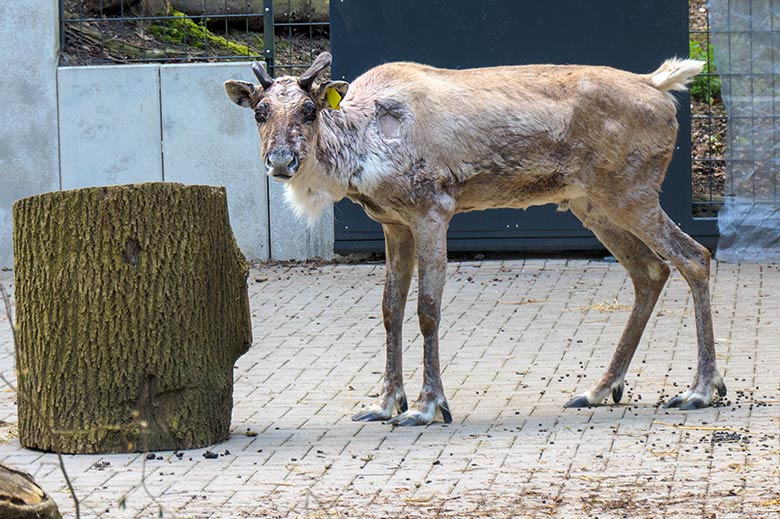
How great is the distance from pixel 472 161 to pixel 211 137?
235 inches

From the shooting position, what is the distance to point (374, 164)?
24.2ft

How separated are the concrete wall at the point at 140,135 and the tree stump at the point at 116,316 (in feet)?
20.5

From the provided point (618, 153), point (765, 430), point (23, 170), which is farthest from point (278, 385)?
point (23, 170)

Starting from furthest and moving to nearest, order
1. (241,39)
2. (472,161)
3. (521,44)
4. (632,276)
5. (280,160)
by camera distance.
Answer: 1. (241,39)
2. (521,44)
3. (632,276)
4. (472,161)
5. (280,160)

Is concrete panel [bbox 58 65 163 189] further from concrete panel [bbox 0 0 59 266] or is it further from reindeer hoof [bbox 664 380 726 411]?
reindeer hoof [bbox 664 380 726 411]

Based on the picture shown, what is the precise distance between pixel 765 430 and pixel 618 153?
5.74ft

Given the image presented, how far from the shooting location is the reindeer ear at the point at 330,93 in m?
7.23

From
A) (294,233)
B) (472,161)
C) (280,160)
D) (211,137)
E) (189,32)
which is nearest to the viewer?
(280,160)

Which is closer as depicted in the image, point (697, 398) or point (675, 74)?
point (697, 398)

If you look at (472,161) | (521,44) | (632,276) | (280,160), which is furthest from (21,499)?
(521,44)

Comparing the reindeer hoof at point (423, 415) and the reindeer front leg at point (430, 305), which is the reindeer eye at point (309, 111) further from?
the reindeer hoof at point (423, 415)

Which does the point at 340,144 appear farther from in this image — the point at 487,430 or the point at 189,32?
the point at 189,32

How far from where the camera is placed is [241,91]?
724 centimetres

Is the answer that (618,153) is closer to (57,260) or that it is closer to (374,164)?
(374,164)
